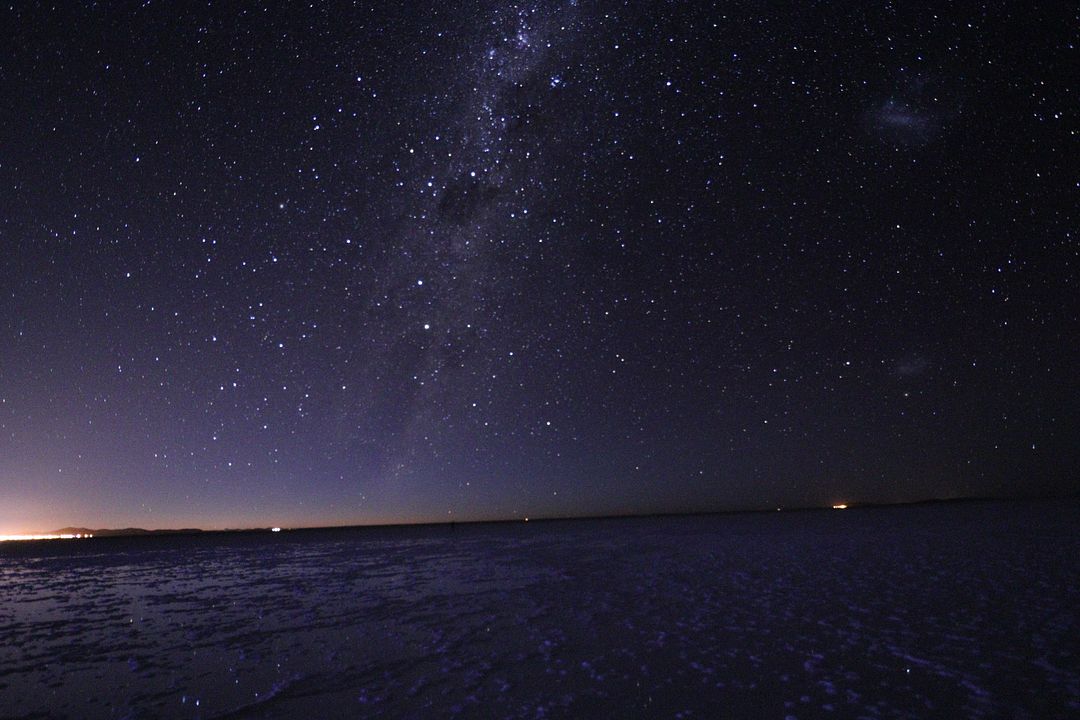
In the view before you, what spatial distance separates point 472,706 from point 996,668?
640 centimetres

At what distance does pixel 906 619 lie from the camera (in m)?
10.1

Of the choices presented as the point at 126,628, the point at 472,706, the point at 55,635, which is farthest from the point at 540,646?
the point at 55,635

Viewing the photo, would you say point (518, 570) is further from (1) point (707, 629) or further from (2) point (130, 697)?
(2) point (130, 697)

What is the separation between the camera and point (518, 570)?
2108cm

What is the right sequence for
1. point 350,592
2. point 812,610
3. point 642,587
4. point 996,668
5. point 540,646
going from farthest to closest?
point 350,592 < point 642,587 < point 812,610 < point 540,646 < point 996,668

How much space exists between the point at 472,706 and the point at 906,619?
8.06 meters

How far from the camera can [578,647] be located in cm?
890

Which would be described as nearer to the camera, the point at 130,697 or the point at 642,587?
the point at 130,697

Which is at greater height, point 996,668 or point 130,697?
point 130,697

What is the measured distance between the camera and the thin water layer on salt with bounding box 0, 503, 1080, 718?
6.43m

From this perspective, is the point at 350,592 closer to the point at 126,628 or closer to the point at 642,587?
the point at 126,628

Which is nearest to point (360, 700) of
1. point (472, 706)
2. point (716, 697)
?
point (472, 706)

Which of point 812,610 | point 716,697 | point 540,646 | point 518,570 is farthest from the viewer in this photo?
point 518,570

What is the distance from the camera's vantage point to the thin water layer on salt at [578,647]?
6430 mm
